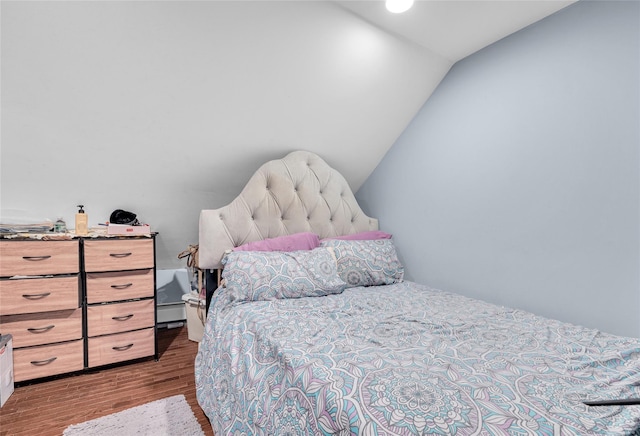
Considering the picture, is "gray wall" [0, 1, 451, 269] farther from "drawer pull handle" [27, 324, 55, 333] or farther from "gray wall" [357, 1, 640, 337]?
"drawer pull handle" [27, 324, 55, 333]

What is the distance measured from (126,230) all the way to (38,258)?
0.45 m

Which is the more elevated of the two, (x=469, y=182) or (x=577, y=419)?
(x=469, y=182)

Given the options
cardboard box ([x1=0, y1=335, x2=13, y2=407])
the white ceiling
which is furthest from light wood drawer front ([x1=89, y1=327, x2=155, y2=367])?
the white ceiling

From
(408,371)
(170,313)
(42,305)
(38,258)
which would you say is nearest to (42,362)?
(42,305)

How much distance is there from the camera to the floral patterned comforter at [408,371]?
726mm

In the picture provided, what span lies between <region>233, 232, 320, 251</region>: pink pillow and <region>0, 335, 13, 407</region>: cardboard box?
126 centimetres

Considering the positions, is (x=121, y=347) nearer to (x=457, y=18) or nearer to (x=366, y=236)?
(x=366, y=236)

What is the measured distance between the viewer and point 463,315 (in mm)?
1487

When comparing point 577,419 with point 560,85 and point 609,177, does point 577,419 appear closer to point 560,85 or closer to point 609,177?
point 609,177

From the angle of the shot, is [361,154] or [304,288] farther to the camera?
[361,154]

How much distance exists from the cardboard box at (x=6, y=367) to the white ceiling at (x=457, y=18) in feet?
8.10

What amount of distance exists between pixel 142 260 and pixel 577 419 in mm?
2238

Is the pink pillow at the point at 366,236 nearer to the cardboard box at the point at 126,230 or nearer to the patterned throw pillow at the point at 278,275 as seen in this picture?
the patterned throw pillow at the point at 278,275

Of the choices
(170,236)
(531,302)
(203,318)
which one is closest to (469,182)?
(531,302)
